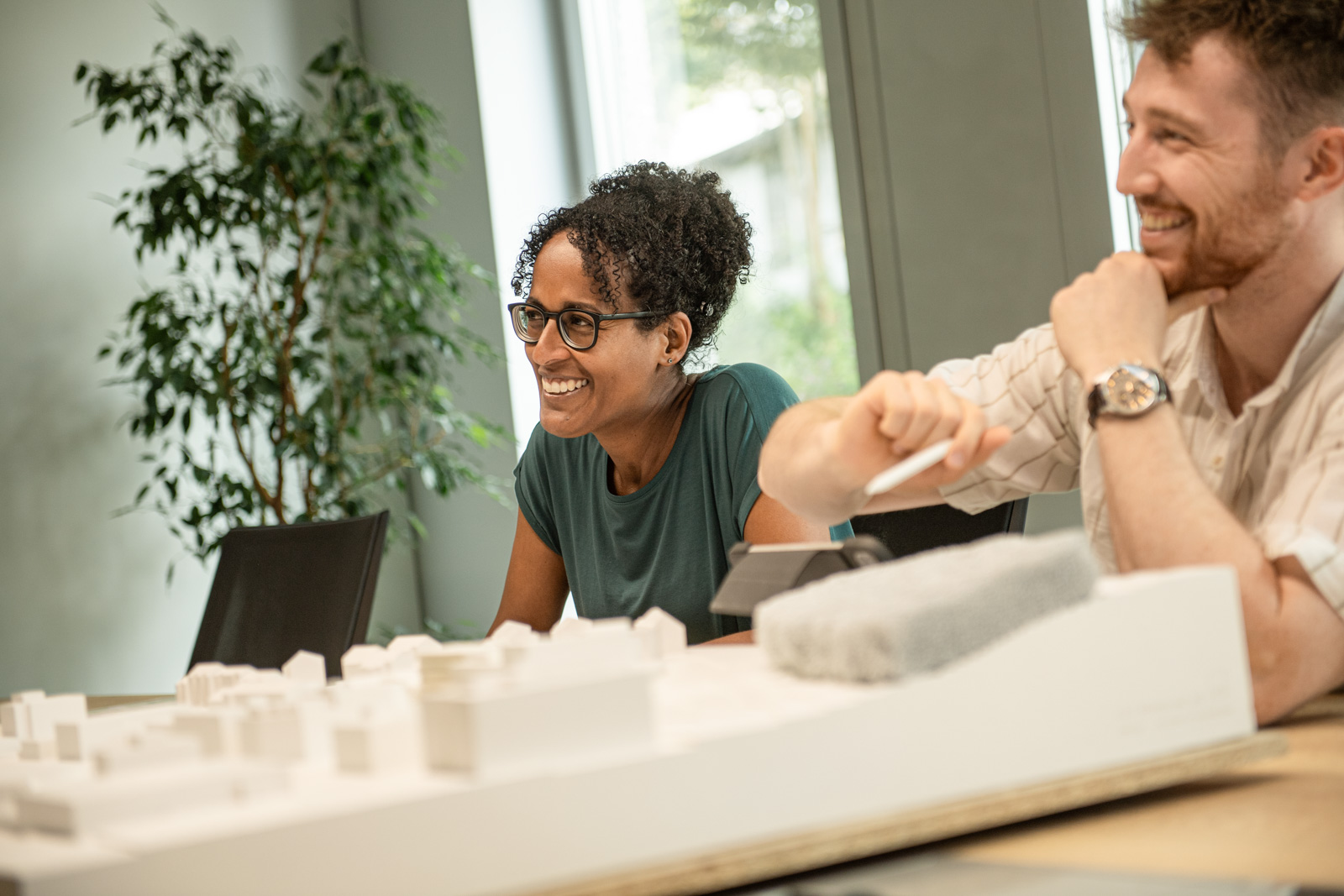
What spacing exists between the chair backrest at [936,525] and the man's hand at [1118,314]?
1.35 feet

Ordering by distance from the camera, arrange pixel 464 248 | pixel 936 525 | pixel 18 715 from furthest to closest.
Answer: pixel 464 248, pixel 936 525, pixel 18 715

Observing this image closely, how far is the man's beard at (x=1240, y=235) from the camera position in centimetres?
96

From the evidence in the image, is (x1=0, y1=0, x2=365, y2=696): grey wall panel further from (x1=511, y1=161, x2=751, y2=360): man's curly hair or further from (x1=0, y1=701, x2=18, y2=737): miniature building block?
(x1=0, y1=701, x2=18, y2=737): miniature building block

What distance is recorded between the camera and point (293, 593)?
1.85 meters

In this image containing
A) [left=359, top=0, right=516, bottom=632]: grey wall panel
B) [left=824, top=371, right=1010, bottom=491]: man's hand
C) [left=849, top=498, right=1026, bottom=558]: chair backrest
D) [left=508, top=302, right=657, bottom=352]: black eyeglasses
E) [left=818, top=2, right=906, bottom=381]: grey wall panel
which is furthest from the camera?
[left=359, top=0, right=516, bottom=632]: grey wall panel

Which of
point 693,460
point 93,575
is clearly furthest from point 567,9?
point 693,460

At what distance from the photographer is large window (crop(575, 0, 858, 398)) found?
3328mm

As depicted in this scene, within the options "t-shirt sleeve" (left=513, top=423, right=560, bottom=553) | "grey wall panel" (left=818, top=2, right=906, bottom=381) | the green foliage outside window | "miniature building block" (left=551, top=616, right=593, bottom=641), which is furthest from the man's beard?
the green foliage outside window

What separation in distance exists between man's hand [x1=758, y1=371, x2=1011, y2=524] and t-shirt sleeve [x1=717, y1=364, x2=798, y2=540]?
34 centimetres

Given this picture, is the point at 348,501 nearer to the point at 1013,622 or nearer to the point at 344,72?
the point at 344,72

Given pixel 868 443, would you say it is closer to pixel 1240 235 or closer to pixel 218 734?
pixel 1240 235

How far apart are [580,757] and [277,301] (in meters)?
3.19

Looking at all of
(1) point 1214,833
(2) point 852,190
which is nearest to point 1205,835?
(1) point 1214,833

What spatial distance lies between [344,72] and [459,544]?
1.66 metres
